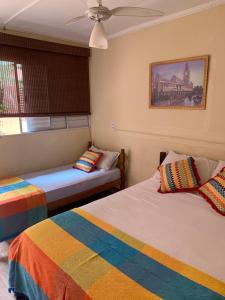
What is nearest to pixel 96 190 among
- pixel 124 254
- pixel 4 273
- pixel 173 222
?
pixel 4 273

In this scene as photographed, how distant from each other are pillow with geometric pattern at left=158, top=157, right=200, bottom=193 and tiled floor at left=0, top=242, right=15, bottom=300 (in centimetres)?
162

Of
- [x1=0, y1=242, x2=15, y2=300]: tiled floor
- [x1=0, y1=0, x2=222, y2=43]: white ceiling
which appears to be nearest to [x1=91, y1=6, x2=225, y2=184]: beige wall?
[x1=0, y1=0, x2=222, y2=43]: white ceiling

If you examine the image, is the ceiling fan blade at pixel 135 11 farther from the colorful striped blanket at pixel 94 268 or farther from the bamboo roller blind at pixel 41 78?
the bamboo roller blind at pixel 41 78

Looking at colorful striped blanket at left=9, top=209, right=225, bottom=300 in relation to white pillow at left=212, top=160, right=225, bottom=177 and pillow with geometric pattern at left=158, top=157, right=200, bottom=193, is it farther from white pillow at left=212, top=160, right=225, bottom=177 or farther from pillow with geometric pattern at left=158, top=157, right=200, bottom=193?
white pillow at left=212, top=160, right=225, bottom=177

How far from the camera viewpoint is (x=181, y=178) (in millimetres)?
2244

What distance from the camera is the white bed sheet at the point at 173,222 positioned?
4.41 feet

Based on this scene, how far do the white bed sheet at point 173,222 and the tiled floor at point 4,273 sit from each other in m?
0.92

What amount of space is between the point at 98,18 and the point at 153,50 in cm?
129

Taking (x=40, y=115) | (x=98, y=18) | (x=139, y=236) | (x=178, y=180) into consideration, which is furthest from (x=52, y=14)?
(x=139, y=236)

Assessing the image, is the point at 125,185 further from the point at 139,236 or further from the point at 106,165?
the point at 139,236

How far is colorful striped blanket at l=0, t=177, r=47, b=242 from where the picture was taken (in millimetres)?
2230

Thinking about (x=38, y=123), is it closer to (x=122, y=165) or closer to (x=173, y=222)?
(x=122, y=165)

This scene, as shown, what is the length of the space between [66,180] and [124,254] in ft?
5.46

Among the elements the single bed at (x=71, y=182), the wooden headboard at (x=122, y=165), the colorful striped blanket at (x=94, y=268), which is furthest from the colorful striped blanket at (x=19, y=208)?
the wooden headboard at (x=122, y=165)
